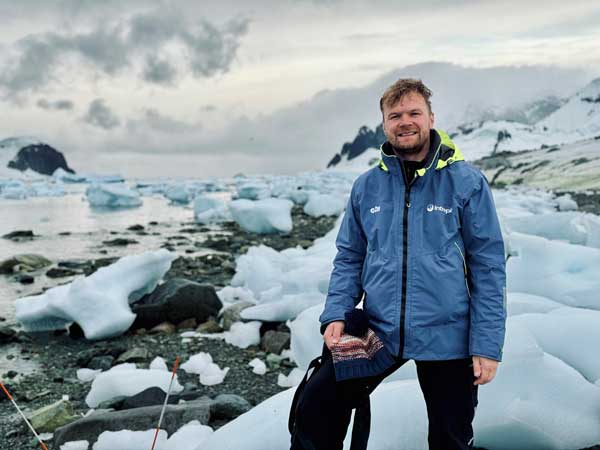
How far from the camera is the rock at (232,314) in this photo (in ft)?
21.1

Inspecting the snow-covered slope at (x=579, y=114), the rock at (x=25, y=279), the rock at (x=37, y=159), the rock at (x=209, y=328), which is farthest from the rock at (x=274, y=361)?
the rock at (x=37, y=159)

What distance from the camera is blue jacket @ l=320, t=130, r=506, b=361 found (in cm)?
200

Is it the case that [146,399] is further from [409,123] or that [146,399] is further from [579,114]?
[579,114]

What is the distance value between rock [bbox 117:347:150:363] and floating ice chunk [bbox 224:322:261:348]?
2.81ft

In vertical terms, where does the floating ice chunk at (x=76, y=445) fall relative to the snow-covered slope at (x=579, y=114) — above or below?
below

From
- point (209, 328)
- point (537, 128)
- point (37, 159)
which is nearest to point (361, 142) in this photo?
point (537, 128)

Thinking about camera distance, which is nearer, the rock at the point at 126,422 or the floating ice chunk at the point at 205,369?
the rock at the point at 126,422

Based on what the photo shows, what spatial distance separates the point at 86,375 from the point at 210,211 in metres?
15.7

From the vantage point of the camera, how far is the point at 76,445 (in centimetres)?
351

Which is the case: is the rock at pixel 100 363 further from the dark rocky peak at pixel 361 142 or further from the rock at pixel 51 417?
the dark rocky peak at pixel 361 142

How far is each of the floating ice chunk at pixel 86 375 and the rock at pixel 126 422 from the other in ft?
4.56

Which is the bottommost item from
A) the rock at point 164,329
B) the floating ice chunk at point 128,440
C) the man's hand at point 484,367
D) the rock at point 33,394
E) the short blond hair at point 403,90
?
the rock at point 164,329

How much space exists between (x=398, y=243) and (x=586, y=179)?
31.4m

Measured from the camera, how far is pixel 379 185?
221cm
